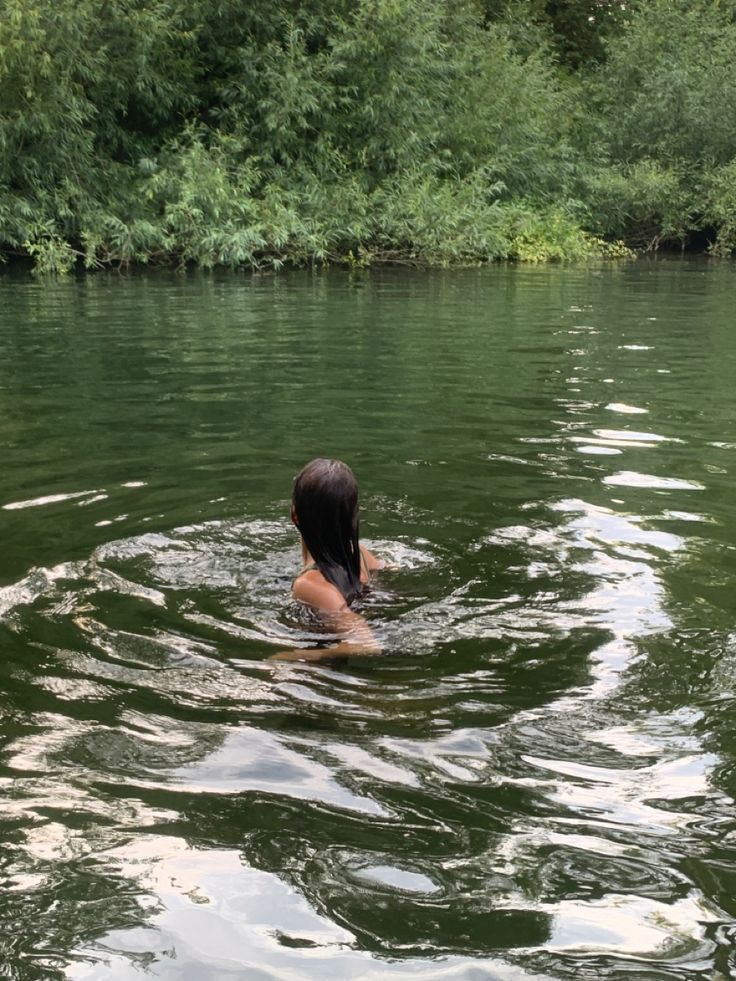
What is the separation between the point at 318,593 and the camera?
4727 millimetres

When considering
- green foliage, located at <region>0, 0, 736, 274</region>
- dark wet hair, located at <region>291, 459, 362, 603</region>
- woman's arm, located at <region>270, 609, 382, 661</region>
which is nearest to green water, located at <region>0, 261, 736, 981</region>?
woman's arm, located at <region>270, 609, 382, 661</region>

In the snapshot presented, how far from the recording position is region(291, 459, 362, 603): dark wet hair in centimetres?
459

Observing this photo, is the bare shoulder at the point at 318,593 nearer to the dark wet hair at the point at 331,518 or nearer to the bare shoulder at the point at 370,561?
the dark wet hair at the point at 331,518

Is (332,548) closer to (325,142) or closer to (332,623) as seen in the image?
(332,623)

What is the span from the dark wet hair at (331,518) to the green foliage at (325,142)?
18.3 meters

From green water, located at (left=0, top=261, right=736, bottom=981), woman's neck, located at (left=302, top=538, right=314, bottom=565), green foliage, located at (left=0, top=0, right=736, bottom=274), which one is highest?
green foliage, located at (left=0, top=0, right=736, bottom=274)

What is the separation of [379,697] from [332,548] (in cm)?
101

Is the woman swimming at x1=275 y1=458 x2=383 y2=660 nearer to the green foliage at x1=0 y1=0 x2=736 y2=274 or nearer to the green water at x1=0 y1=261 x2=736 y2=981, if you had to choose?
the green water at x1=0 y1=261 x2=736 y2=981

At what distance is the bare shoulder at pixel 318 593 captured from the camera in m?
4.70

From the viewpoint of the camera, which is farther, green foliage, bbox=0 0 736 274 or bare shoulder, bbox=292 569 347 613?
green foliage, bbox=0 0 736 274

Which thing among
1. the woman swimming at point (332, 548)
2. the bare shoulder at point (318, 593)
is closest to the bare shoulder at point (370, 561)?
the woman swimming at point (332, 548)

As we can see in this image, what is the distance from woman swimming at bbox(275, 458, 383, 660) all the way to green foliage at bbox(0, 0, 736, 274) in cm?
1828

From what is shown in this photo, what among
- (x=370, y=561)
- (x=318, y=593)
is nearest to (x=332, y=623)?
(x=318, y=593)

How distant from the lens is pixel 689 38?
35.2 m
